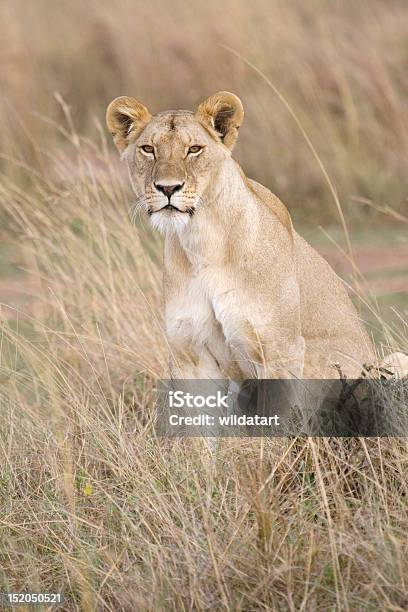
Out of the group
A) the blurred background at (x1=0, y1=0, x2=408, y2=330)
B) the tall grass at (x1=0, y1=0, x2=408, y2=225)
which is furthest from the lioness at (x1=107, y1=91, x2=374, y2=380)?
the tall grass at (x1=0, y1=0, x2=408, y2=225)

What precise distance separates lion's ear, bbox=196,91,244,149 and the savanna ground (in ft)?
1.70

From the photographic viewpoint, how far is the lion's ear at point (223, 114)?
15.3 feet

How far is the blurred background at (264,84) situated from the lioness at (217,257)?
11.5 ft

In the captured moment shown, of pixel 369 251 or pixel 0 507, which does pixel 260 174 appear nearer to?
pixel 369 251

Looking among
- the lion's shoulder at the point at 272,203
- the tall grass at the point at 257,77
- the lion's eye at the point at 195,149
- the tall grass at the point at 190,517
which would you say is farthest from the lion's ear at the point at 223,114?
the tall grass at the point at 257,77

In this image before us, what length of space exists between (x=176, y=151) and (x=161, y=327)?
5.07 ft

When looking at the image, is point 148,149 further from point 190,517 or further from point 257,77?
point 257,77

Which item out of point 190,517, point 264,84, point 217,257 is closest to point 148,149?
point 217,257

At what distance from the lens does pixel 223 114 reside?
4723 millimetres

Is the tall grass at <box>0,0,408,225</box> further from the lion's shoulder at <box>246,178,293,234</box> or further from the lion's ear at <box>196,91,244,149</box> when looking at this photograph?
the lion's ear at <box>196,91,244,149</box>

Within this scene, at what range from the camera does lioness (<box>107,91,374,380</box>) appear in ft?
15.0

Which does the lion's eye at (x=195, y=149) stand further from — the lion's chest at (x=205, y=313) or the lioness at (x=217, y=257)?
the lion's chest at (x=205, y=313)

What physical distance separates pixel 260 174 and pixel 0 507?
6.12m

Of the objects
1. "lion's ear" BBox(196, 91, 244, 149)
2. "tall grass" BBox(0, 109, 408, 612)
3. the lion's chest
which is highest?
"lion's ear" BBox(196, 91, 244, 149)
